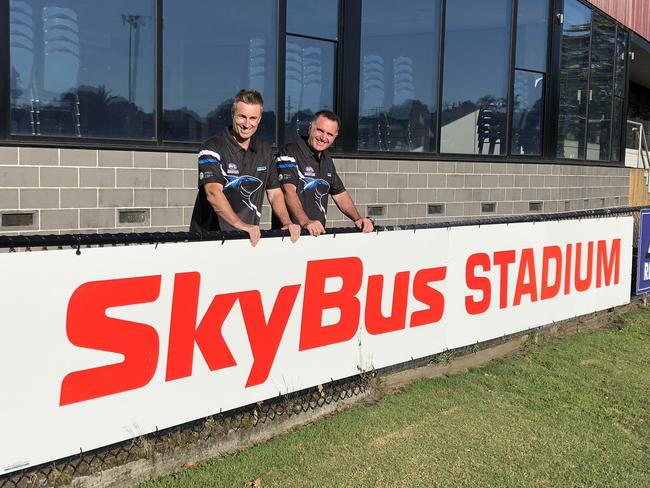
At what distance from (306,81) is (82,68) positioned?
3.18 meters

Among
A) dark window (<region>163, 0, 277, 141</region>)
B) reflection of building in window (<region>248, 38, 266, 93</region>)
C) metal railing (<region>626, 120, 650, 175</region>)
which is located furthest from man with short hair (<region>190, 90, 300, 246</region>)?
metal railing (<region>626, 120, 650, 175</region>)

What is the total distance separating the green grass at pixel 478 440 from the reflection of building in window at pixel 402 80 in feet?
18.5

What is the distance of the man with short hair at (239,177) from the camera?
14.6ft

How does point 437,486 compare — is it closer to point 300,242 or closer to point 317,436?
point 317,436

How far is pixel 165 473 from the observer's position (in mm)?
3930

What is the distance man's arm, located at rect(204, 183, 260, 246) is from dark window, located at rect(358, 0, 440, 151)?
19.6 ft

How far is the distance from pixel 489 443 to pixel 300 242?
169cm

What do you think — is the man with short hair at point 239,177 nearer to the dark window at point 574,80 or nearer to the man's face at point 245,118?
the man's face at point 245,118

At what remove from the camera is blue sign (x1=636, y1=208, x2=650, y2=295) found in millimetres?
8781

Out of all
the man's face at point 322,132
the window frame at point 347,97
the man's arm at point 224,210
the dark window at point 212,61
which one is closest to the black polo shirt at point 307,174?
the man's face at point 322,132

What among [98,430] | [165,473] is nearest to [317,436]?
[165,473]

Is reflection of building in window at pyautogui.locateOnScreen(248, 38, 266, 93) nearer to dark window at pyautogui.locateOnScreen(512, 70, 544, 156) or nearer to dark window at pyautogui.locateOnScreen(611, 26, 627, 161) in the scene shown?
dark window at pyautogui.locateOnScreen(512, 70, 544, 156)

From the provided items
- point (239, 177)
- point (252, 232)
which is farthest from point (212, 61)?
point (252, 232)

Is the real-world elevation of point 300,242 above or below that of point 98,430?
above
